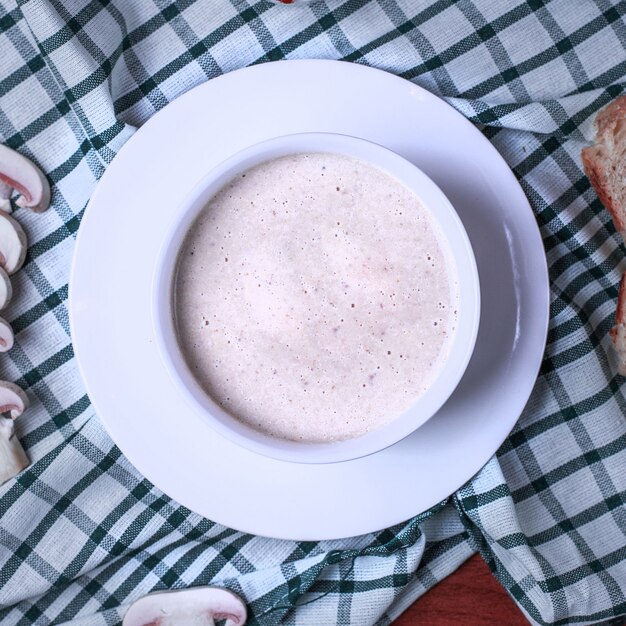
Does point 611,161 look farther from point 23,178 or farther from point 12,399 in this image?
point 12,399

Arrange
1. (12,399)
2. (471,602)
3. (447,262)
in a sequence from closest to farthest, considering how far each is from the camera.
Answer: (447,262)
(12,399)
(471,602)

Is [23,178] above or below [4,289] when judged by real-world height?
above

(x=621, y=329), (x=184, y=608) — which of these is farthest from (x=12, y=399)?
(x=621, y=329)

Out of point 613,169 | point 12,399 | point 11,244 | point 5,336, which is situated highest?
point 11,244

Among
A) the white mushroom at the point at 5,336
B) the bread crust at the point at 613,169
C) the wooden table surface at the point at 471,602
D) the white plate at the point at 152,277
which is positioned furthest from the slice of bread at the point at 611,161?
the white mushroom at the point at 5,336

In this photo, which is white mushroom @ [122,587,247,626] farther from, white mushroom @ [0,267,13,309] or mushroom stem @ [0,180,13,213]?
mushroom stem @ [0,180,13,213]

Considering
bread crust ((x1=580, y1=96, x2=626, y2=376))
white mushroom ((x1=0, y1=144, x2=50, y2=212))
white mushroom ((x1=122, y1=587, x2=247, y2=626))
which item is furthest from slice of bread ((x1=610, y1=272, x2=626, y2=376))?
white mushroom ((x1=0, y1=144, x2=50, y2=212))
